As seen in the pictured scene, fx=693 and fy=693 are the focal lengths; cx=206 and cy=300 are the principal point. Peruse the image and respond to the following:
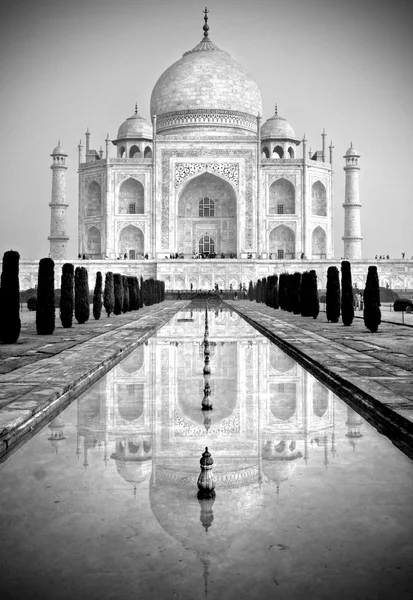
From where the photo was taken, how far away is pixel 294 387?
16.3 feet

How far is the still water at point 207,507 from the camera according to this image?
5.74 feet

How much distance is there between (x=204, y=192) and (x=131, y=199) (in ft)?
12.8

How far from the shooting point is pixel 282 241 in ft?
111

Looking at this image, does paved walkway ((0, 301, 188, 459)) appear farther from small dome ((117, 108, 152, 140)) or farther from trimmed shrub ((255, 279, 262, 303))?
small dome ((117, 108, 152, 140))

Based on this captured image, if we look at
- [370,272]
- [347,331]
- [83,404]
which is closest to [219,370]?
[83,404]

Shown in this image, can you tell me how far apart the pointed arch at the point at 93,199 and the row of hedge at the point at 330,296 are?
49.0 feet

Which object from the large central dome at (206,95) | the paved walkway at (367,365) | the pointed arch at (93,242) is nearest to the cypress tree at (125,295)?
the paved walkway at (367,365)

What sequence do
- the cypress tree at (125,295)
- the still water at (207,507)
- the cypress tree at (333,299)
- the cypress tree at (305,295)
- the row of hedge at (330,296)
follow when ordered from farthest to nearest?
the cypress tree at (125,295), the cypress tree at (305,295), the cypress tree at (333,299), the row of hedge at (330,296), the still water at (207,507)

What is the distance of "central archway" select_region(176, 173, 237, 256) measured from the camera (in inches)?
1369

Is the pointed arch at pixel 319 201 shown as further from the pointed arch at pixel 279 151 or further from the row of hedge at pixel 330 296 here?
the row of hedge at pixel 330 296

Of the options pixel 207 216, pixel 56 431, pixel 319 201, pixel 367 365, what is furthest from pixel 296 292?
pixel 319 201

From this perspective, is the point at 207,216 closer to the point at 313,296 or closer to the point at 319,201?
the point at 319,201

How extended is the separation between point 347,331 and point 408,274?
20.9 m

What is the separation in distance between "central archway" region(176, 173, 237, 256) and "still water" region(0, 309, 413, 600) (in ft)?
101
